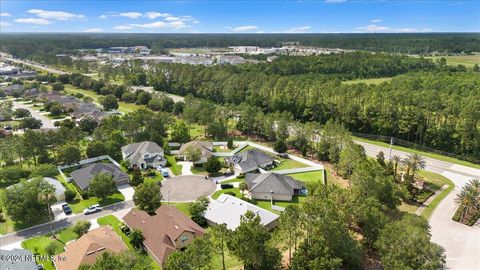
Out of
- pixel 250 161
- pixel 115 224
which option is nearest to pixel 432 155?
pixel 250 161

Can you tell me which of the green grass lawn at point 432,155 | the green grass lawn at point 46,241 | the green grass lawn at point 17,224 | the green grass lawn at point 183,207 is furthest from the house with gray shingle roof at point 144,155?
the green grass lawn at point 432,155

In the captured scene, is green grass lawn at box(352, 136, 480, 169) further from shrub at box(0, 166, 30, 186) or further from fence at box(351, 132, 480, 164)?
shrub at box(0, 166, 30, 186)

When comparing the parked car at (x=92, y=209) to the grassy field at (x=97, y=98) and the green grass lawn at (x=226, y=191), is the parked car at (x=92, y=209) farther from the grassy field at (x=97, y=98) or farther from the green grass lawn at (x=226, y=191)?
the grassy field at (x=97, y=98)

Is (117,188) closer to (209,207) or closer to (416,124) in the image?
(209,207)

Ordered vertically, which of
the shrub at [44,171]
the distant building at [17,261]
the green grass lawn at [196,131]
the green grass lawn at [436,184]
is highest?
the distant building at [17,261]

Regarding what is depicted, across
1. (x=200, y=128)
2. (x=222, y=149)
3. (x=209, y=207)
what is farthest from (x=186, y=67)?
(x=209, y=207)

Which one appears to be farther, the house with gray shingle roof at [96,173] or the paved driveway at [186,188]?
the house with gray shingle roof at [96,173]

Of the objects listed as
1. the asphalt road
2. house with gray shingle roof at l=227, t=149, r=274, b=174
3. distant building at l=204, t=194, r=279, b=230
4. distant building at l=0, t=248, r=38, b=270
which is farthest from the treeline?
distant building at l=0, t=248, r=38, b=270
